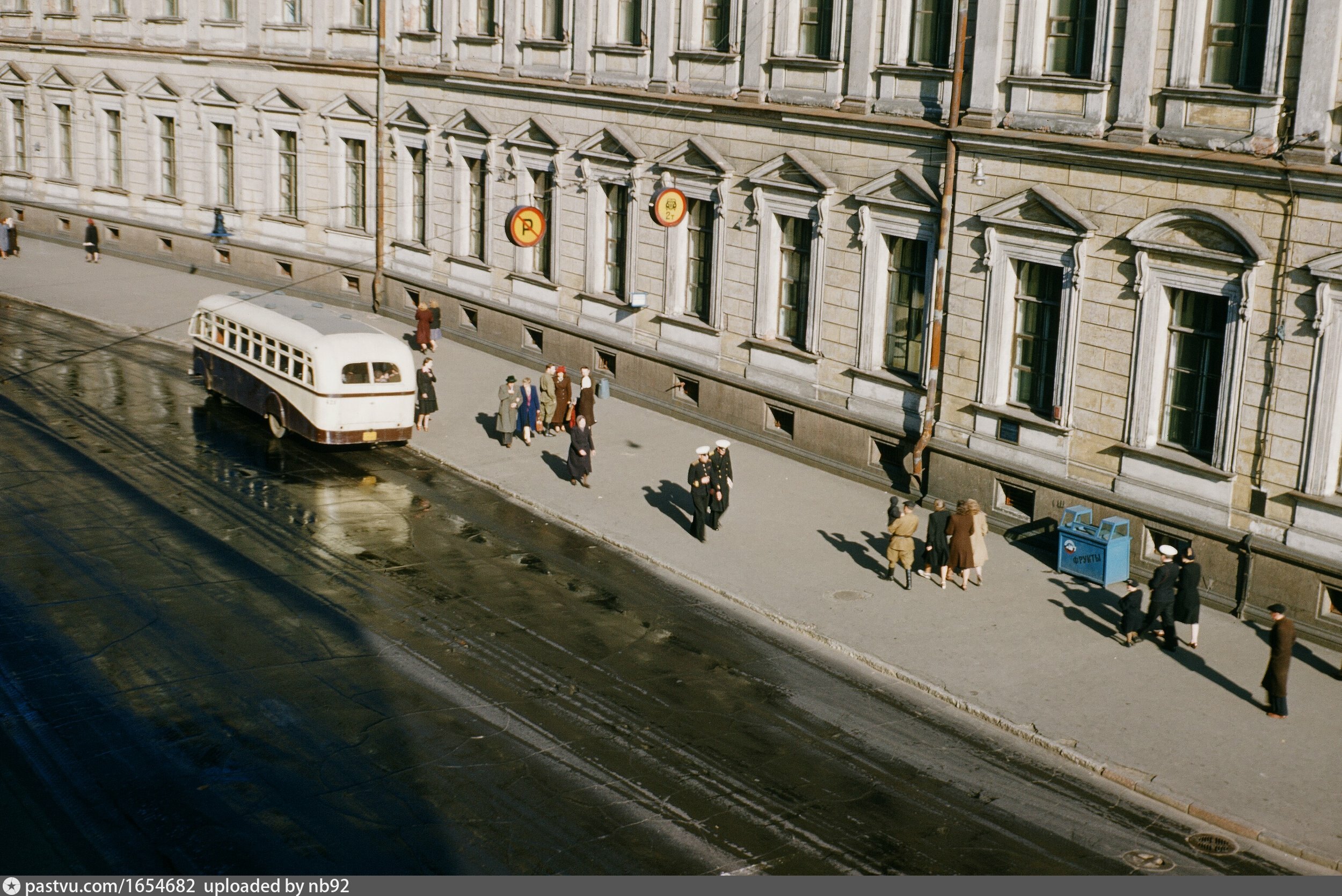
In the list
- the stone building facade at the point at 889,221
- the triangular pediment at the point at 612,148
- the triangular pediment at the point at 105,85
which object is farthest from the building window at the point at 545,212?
the triangular pediment at the point at 105,85

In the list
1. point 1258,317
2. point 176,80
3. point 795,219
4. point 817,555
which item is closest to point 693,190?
point 795,219

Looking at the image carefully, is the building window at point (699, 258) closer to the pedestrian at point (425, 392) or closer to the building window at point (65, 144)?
the pedestrian at point (425, 392)

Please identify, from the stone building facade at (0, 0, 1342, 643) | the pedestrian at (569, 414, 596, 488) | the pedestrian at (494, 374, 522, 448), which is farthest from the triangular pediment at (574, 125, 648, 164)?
the pedestrian at (569, 414, 596, 488)

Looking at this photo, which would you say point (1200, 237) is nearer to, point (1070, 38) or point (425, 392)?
point (1070, 38)

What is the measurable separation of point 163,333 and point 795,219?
56.9 feet

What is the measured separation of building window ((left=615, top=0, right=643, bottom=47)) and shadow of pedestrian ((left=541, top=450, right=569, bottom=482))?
30.0ft

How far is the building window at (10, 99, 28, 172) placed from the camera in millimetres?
52656

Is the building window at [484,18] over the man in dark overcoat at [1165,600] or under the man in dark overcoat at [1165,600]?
over

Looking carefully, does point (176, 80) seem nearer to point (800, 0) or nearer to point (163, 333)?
point (163, 333)

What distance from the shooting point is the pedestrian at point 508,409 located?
1146 inches

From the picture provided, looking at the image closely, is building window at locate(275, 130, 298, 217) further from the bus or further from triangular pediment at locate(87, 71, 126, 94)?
the bus

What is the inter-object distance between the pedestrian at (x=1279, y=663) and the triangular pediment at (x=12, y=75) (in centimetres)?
4667

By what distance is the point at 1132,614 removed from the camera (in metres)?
20.5

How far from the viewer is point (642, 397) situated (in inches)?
1291
